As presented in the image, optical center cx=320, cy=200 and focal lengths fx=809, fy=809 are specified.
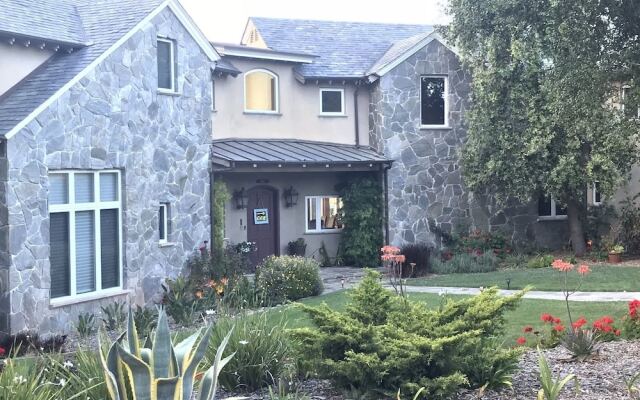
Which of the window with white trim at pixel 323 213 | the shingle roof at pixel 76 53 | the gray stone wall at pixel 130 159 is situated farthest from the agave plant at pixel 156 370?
the window with white trim at pixel 323 213

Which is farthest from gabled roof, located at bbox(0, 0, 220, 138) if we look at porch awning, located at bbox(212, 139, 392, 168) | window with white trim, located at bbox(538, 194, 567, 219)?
window with white trim, located at bbox(538, 194, 567, 219)

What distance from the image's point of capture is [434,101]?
22.4 metres

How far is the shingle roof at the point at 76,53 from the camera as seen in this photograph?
12.8 meters

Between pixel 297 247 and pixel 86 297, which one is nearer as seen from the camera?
pixel 86 297

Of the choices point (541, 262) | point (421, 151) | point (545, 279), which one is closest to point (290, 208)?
point (421, 151)

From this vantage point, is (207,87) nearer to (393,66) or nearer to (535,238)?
(393,66)

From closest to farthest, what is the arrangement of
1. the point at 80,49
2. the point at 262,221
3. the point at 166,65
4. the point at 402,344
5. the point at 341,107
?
the point at 402,344
the point at 80,49
the point at 166,65
the point at 262,221
the point at 341,107

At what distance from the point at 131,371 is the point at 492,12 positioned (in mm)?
17528

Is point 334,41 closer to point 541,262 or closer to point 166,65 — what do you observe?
point 541,262

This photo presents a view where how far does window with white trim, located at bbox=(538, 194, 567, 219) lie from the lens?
2400cm

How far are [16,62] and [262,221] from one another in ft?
30.3

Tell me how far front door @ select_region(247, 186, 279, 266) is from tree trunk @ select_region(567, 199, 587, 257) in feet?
26.3

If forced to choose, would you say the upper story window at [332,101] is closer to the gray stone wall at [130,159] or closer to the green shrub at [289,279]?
the gray stone wall at [130,159]

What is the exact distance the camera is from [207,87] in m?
16.8
